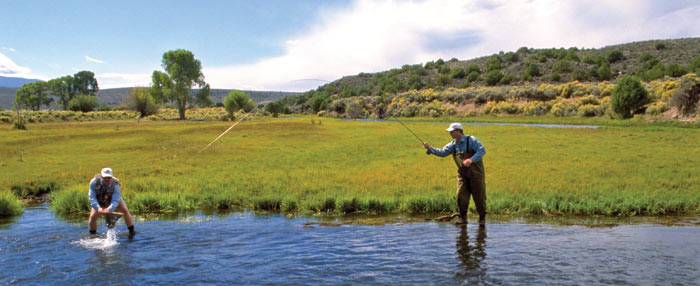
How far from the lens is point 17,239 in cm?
1079

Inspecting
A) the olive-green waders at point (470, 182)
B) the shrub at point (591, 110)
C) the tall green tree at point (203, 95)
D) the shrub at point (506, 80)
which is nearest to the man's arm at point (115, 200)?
the olive-green waders at point (470, 182)

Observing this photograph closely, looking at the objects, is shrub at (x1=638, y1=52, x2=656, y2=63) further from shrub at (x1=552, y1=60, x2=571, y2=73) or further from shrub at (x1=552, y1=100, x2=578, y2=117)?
shrub at (x1=552, y1=100, x2=578, y2=117)

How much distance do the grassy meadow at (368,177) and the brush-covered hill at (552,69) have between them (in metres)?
76.7

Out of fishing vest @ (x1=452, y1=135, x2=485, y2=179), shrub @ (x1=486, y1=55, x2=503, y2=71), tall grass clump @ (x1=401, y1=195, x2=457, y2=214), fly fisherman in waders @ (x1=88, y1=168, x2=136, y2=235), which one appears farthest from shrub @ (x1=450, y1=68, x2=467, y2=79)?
fly fisherman in waders @ (x1=88, y1=168, x2=136, y2=235)

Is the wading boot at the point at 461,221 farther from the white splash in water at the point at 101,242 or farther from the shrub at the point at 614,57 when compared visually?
the shrub at the point at 614,57

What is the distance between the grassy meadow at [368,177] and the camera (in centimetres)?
1410

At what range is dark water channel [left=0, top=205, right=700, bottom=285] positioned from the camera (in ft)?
25.2

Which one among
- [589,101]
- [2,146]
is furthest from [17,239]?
[589,101]

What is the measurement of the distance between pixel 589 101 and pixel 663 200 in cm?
6558

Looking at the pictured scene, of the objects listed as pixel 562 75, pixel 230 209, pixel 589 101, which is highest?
pixel 562 75

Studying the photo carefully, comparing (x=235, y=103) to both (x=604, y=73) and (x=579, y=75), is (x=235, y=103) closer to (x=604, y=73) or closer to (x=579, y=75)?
(x=579, y=75)

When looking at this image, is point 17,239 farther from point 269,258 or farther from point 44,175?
point 44,175

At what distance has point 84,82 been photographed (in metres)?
169

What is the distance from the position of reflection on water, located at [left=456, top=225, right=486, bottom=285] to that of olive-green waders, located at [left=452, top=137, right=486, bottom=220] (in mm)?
722
